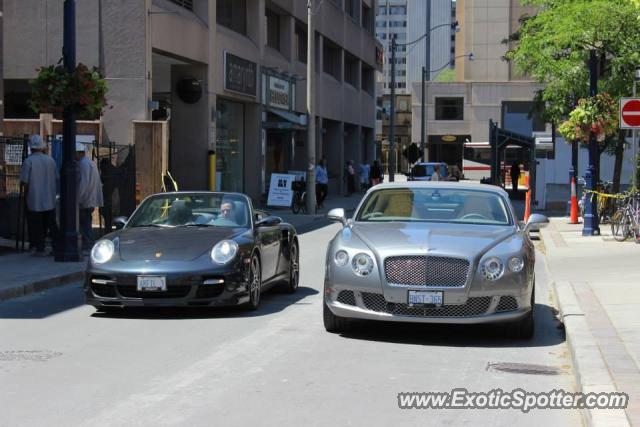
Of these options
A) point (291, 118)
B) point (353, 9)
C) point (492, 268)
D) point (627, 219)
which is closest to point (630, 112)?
point (627, 219)

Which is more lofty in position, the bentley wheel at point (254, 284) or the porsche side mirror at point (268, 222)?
the porsche side mirror at point (268, 222)

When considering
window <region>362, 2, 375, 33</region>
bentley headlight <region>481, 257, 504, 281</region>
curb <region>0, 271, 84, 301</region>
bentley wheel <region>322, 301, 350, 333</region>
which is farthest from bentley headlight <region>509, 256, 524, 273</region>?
window <region>362, 2, 375, 33</region>

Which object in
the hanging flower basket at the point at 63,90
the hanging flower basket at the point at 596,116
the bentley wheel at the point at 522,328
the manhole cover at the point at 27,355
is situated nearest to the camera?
the manhole cover at the point at 27,355

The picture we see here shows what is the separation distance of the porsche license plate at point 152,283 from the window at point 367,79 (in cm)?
5351

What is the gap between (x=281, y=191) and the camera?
3391cm

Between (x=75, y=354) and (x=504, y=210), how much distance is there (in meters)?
4.71

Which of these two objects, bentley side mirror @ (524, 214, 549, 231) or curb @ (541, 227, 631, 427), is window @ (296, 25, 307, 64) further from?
bentley side mirror @ (524, 214, 549, 231)

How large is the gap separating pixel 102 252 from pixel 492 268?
4.37m

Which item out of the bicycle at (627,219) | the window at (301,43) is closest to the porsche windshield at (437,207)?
the bicycle at (627,219)

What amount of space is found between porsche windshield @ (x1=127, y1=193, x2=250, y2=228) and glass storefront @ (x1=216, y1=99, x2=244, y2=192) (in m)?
19.7

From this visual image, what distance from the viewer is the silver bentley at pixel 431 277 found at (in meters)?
9.09

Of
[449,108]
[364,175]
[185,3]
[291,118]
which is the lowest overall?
[364,175]

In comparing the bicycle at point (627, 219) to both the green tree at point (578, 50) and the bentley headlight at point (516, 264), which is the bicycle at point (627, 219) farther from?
the bentley headlight at point (516, 264)

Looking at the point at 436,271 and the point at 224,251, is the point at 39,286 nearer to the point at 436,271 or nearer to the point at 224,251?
the point at 224,251
